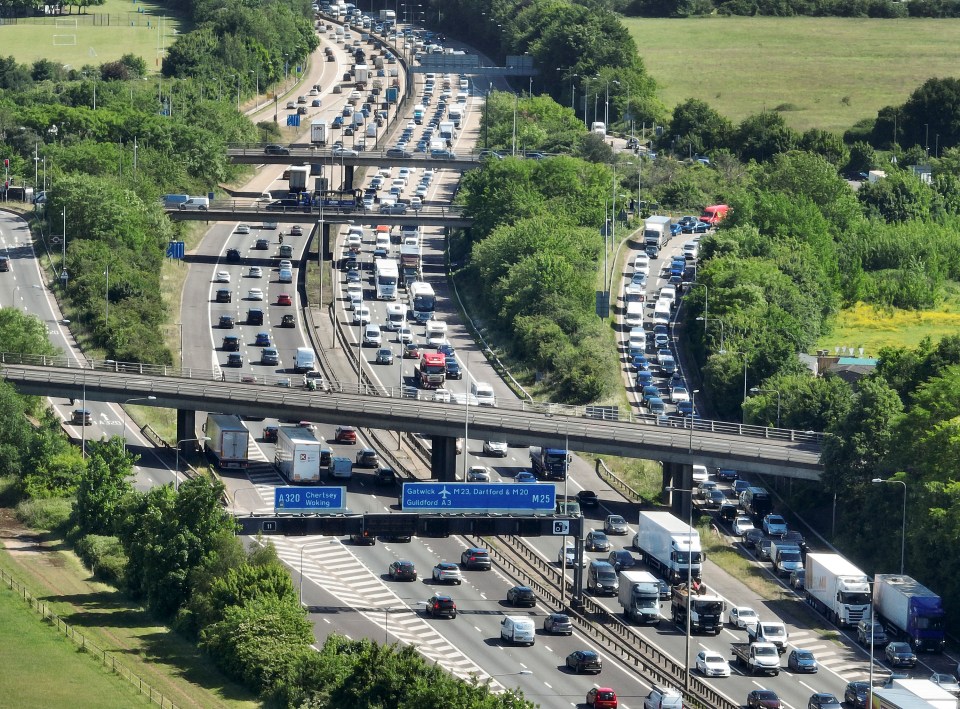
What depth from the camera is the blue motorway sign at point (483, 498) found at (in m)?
126

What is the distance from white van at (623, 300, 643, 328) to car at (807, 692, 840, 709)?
8610 cm

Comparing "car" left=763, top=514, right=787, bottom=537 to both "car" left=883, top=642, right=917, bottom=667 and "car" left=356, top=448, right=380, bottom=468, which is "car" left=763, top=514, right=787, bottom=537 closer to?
"car" left=883, top=642, right=917, bottom=667

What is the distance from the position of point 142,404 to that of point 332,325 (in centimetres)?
4123

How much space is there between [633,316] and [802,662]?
80598 millimetres

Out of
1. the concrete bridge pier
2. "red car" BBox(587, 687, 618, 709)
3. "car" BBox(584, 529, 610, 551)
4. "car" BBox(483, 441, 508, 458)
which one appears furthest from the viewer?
"car" BBox(483, 441, 508, 458)

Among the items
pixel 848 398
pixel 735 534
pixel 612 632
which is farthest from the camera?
pixel 848 398

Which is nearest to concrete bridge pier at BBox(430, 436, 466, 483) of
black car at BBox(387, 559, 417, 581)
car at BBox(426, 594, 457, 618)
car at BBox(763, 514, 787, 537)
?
black car at BBox(387, 559, 417, 581)

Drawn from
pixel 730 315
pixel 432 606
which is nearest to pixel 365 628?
pixel 432 606

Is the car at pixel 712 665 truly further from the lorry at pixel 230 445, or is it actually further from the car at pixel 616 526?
the lorry at pixel 230 445

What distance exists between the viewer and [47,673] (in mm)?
111375

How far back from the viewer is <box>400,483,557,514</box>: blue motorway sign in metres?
126

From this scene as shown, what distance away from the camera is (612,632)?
118m

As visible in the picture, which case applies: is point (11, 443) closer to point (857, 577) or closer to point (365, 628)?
point (365, 628)

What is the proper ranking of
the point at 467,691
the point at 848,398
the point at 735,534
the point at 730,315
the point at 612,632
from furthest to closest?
the point at 730,315
the point at 848,398
the point at 735,534
the point at 612,632
the point at 467,691
